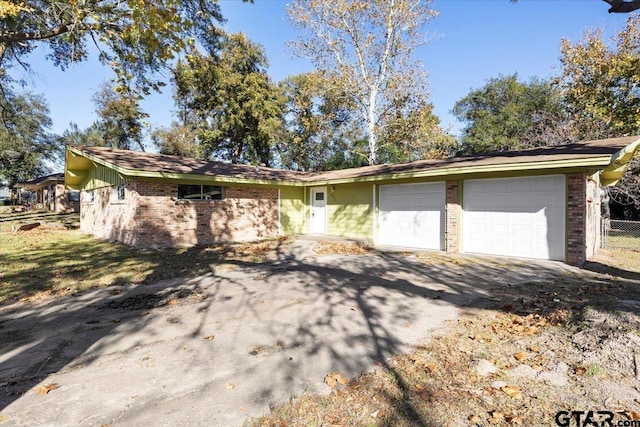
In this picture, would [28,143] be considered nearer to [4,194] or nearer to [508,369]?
[4,194]

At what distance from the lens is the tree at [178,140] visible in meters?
28.3

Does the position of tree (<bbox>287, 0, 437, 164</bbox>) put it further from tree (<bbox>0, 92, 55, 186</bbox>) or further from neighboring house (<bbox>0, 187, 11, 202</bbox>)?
neighboring house (<bbox>0, 187, 11, 202</bbox>)

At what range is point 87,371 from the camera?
340 centimetres

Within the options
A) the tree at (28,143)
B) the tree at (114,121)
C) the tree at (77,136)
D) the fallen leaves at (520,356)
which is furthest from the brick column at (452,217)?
the tree at (77,136)

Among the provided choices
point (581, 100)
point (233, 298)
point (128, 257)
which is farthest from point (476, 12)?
point (128, 257)

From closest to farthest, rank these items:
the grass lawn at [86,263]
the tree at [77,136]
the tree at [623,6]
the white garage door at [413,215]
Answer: the tree at [623,6], the grass lawn at [86,263], the white garage door at [413,215], the tree at [77,136]

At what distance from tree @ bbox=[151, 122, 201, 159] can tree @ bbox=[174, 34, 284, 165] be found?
93 cm

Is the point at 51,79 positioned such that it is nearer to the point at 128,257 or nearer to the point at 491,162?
the point at 128,257

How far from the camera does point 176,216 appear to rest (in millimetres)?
12414

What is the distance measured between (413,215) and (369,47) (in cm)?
1333

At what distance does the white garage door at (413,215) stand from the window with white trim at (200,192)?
6482 millimetres

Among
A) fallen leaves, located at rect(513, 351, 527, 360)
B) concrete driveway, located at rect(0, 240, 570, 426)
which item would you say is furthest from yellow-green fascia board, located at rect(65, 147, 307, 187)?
fallen leaves, located at rect(513, 351, 527, 360)

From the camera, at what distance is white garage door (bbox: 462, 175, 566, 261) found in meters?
8.91

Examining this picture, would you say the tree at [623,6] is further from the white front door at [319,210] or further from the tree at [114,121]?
the tree at [114,121]
